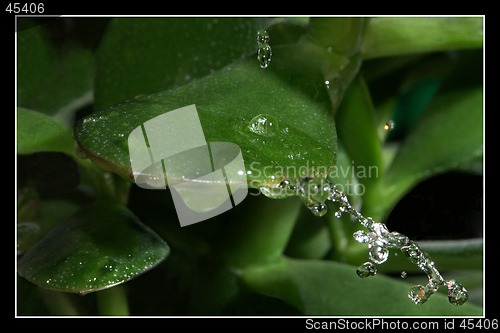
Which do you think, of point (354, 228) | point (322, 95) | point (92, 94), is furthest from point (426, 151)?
point (92, 94)

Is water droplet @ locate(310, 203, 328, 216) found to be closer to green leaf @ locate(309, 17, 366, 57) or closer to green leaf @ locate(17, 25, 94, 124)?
green leaf @ locate(309, 17, 366, 57)

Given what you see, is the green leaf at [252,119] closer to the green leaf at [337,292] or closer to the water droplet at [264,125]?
the water droplet at [264,125]

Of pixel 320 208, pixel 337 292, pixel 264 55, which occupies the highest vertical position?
pixel 264 55

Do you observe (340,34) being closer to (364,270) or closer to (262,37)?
(262,37)

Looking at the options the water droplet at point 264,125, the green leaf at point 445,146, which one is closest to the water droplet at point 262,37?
the water droplet at point 264,125

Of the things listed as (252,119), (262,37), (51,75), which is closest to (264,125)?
(252,119)

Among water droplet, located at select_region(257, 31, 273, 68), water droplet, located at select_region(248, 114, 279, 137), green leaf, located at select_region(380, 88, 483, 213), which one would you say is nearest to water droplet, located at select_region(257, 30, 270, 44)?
water droplet, located at select_region(257, 31, 273, 68)
